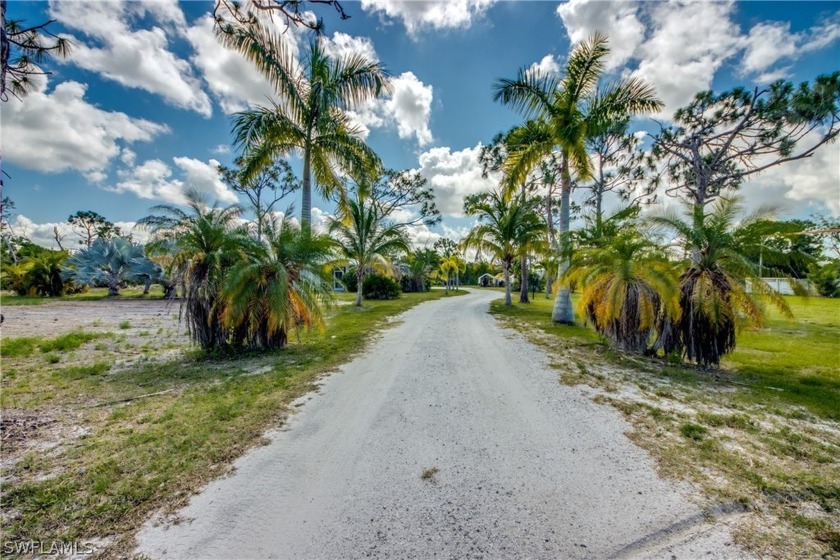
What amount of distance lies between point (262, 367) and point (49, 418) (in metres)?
2.74

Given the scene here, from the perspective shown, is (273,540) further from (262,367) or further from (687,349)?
(687,349)

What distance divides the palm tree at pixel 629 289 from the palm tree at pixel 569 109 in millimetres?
2983

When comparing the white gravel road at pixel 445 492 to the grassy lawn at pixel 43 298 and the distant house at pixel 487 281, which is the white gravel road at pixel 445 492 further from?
the distant house at pixel 487 281

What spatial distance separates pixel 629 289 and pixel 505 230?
35.6ft

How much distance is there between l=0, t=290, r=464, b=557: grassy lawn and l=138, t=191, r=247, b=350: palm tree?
26.9 inches

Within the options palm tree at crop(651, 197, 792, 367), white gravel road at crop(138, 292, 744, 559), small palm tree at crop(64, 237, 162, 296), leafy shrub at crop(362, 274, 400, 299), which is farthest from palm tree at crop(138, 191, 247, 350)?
small palm tree at crop(64, 237, 162, 296)

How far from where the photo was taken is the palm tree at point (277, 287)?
6.74 meters

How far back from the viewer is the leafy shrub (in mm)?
25234

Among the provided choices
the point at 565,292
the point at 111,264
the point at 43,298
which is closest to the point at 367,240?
the point at 565,292

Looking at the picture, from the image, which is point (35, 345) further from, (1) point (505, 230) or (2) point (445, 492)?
(1) point (505, 230)

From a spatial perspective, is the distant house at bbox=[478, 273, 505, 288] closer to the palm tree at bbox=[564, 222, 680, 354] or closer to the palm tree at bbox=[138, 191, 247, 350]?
the palm tree at bbox=[564, 222, 680, 354]

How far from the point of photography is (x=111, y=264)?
2216 centimetres

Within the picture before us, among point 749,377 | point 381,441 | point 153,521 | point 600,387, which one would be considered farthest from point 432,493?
point 749,377

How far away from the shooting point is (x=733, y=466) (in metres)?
2.95
